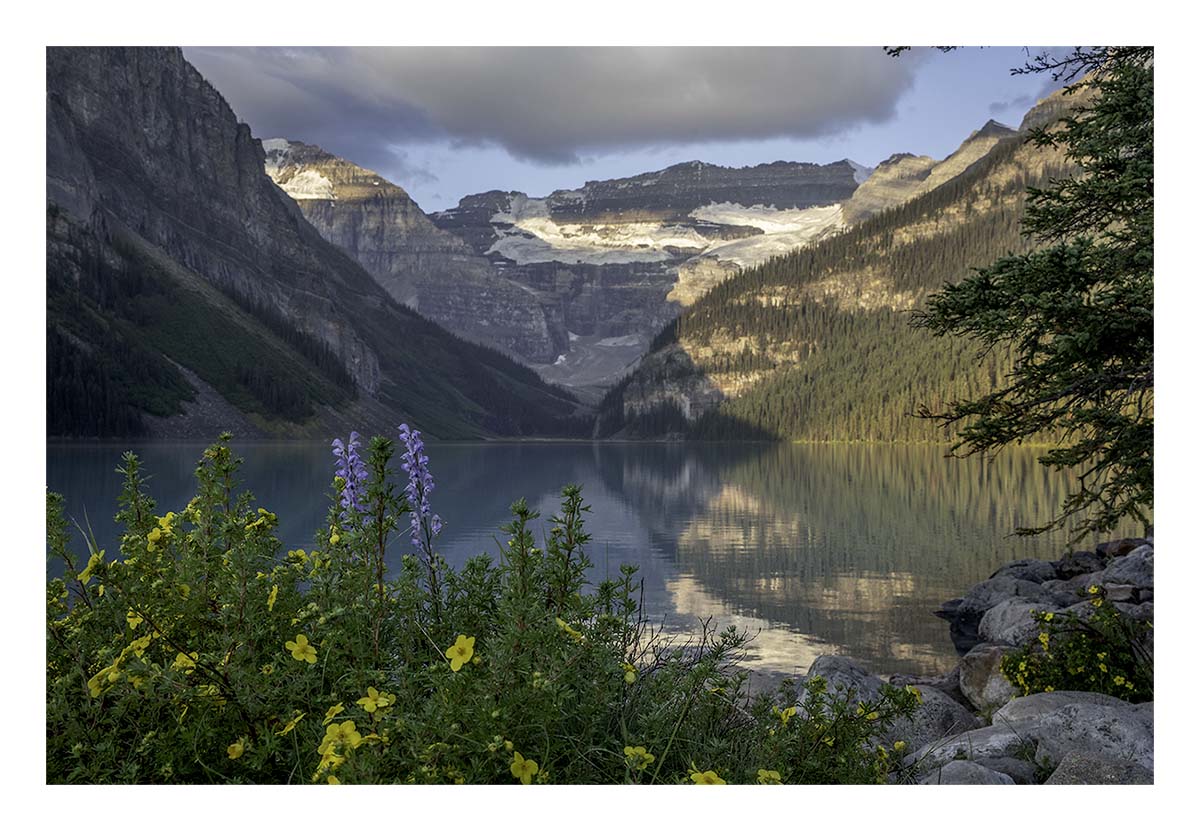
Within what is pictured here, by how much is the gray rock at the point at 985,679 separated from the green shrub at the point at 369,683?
22.0ft

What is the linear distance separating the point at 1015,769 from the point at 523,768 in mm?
3992

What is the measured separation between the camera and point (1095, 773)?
4.70m

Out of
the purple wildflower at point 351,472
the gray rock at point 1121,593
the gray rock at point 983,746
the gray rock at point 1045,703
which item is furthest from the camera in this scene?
the gray rock at point 1121,593

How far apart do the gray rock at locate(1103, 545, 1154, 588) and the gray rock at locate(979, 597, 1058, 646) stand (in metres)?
1.49

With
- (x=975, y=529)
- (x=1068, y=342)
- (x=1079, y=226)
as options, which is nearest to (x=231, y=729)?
(x=1068, y=342)

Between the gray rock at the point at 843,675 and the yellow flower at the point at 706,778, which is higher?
the yellow flower at the point at 706,778

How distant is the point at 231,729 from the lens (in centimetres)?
418

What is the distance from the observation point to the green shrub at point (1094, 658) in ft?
28.3

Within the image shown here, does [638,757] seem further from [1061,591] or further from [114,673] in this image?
[1061,591]

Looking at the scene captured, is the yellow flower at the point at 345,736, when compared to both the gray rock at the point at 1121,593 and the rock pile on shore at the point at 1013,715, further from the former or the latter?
the gray rock at the point at 1121,593

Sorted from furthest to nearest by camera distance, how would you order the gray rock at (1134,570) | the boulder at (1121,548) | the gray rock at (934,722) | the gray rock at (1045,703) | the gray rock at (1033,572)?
the boulder at (1121,548), the gray rock at (1033,572), the gray rock at (1134,570), the gray rock at (934,722), the gray rock at (1045,703)

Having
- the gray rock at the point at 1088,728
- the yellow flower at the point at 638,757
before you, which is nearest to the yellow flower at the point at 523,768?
the yellow flower at the point at 638,757

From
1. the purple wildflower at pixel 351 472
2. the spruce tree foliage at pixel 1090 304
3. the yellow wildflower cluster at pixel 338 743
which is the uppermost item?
Result: the spruce tree foliage at pixel 1090 304

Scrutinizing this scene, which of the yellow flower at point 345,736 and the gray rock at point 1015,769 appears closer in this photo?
the yellow flower at point 345,736
